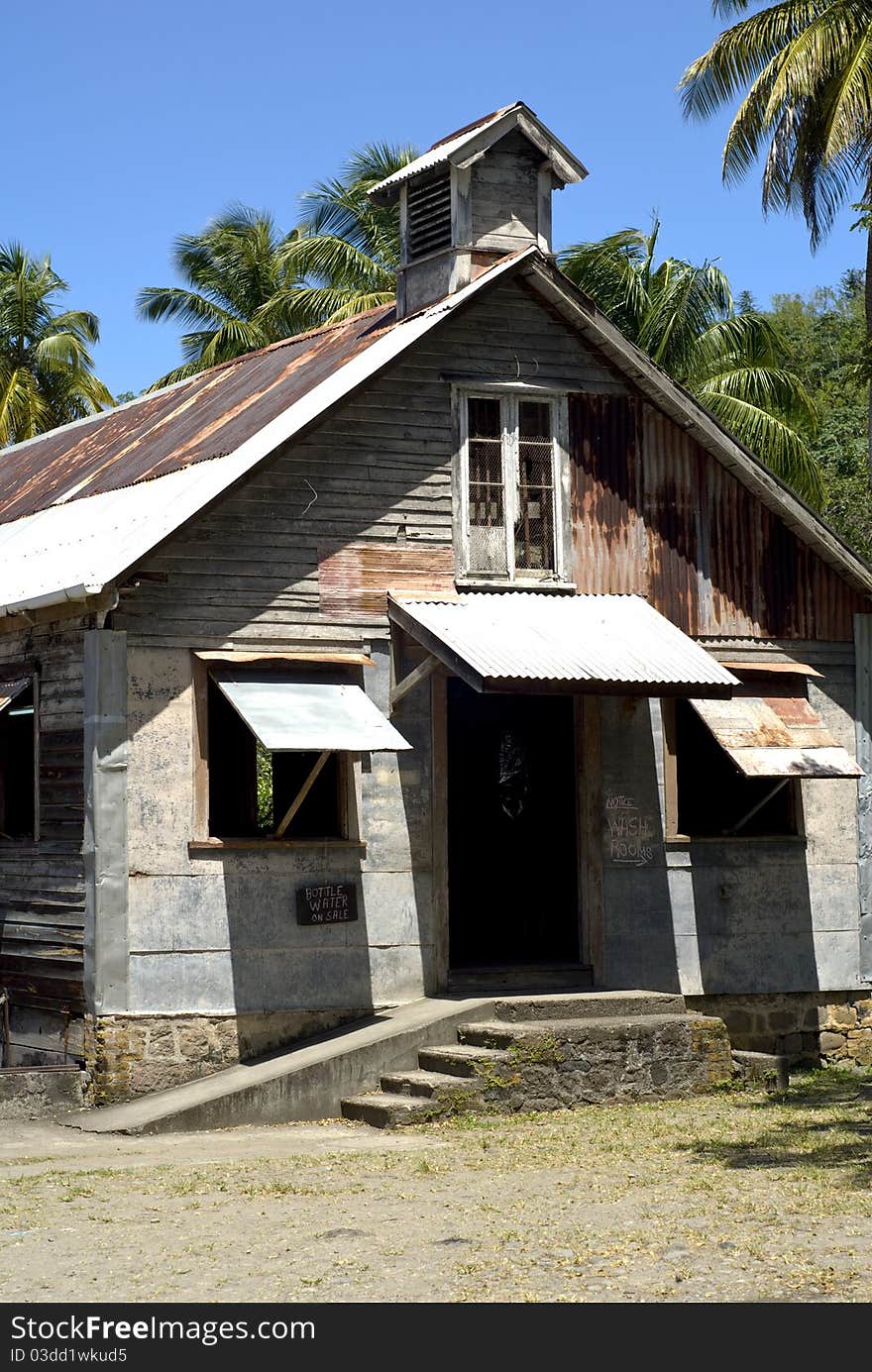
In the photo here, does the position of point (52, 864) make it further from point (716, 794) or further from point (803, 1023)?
point (803, 1023)

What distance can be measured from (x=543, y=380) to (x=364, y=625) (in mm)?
2892

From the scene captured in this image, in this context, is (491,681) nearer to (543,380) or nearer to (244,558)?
(244,558)

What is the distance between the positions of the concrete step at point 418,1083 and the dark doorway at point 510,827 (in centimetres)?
276

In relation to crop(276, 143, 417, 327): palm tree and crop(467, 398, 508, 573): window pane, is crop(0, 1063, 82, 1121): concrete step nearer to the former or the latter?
crop(467, 398, 508, 573): window pane

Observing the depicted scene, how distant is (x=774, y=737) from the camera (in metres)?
16.3

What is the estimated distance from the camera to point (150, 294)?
131 feet

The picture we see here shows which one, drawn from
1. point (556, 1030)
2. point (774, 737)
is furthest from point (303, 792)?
point (774, 737)

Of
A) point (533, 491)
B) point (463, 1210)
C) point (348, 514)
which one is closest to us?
point (463, 1210)

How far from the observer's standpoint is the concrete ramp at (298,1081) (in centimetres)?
1349

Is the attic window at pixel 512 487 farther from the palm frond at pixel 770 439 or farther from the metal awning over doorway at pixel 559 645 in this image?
the palm frond at pixel 770 439

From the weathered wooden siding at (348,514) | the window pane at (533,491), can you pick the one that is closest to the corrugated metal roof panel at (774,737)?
the window pane at (533,491)

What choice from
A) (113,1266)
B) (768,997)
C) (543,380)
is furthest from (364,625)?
(113,1266)

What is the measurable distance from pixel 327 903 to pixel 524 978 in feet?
6.80
